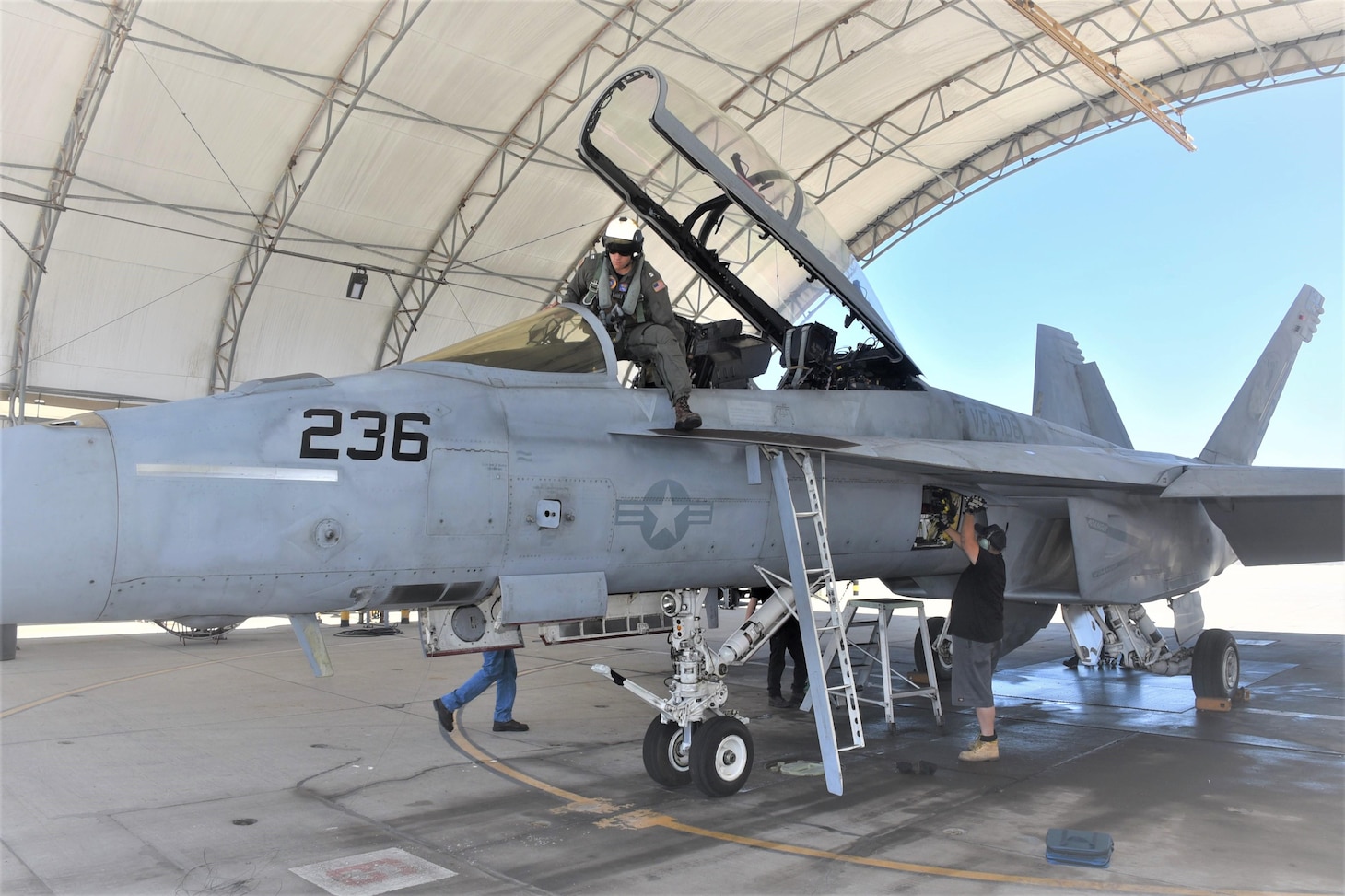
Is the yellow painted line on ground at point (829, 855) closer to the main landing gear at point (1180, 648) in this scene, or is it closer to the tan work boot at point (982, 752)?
the tan work boot at point (982, 752)

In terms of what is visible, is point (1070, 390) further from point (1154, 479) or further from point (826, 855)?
point (826, 855)

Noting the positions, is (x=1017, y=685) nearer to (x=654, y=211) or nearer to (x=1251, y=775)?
(x=1251, y=775)

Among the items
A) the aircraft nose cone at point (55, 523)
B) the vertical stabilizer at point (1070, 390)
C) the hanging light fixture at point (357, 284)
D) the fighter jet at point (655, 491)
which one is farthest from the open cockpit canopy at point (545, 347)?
the hanging light fixture at point (357, 284)

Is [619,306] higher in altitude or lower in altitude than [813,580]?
higher

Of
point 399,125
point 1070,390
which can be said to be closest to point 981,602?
point 1070,390

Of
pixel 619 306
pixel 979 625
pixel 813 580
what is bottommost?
pixel 979 625

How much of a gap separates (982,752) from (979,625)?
2.74ft

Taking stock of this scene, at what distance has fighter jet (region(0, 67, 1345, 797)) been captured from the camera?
149 inches

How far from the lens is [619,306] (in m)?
5.67

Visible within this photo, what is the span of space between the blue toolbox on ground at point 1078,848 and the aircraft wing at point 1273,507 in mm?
3520

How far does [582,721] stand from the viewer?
7.77 metres

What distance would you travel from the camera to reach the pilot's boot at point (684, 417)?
205 inches

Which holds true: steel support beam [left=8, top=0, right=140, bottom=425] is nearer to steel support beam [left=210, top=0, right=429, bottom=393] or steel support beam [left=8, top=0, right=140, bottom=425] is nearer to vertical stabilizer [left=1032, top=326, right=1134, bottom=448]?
steel support beam [left=210, top=0, right=429, bottom=393]

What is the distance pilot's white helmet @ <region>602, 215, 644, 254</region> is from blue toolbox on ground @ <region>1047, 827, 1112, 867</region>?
12.6ft
